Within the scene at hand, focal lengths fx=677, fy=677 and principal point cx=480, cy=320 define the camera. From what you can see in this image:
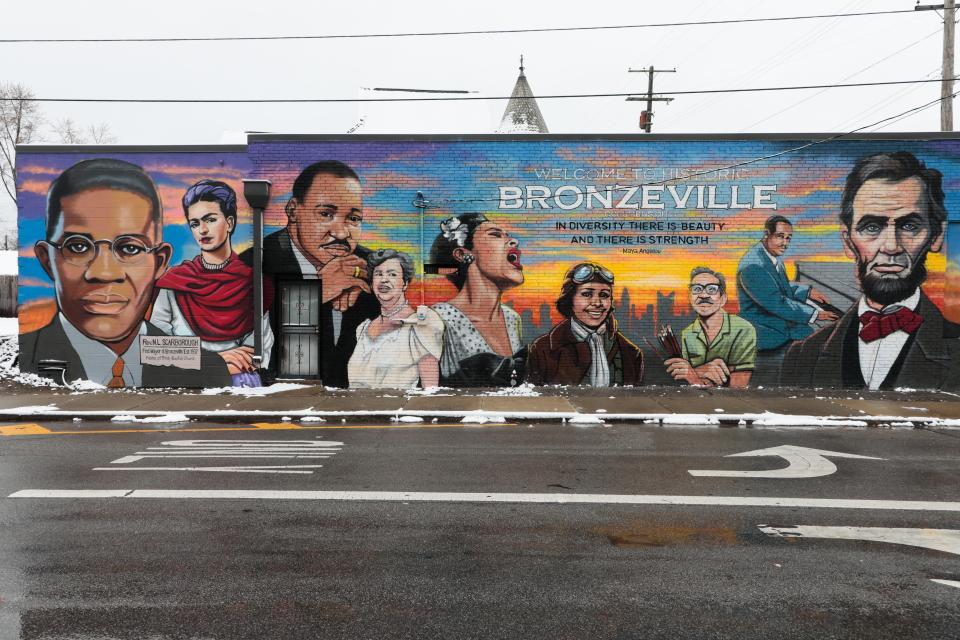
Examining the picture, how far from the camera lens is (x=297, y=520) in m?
6.19

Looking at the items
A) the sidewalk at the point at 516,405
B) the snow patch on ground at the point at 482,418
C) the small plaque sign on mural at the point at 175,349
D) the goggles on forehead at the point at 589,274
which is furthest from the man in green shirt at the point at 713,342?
the small plaque sign on mural at the point at 175,349

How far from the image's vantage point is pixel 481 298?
569 inches

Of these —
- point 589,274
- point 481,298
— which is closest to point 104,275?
point 481,298

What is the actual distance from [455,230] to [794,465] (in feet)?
27.5

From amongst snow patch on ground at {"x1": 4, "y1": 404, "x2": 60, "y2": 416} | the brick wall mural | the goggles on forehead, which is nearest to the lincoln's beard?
the brick wall mural

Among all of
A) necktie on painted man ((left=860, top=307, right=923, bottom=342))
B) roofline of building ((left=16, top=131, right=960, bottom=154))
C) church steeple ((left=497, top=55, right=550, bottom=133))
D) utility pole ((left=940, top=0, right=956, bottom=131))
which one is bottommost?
necktie on painted man ((left=860, top=307, right=923, bottom=342))

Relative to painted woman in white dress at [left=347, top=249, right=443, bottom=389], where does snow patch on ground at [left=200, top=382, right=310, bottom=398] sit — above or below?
below

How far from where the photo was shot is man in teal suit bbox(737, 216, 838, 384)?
46.7ft

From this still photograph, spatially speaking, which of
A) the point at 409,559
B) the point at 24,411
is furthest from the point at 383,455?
the point at 24,411

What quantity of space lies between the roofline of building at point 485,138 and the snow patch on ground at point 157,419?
19.7ft

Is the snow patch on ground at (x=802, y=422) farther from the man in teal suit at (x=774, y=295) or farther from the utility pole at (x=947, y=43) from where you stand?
the utility pole at (x=947, y=43)

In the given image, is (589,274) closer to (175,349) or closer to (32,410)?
(175,349)

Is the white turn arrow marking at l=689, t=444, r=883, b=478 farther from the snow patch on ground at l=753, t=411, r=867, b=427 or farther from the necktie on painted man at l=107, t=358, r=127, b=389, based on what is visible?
the necktie on painted man at l=107, t=358, r=127, b=389

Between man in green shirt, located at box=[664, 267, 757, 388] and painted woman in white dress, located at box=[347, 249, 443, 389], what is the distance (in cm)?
512
